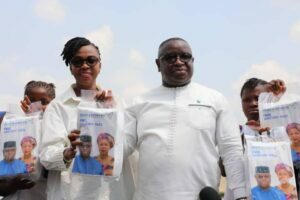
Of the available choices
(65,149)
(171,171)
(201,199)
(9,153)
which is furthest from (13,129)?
(201,199)

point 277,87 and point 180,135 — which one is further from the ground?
point 277,87

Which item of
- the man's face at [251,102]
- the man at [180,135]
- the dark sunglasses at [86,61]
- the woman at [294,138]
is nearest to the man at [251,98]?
the man's face at [251,102]

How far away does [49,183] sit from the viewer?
3.71 meters

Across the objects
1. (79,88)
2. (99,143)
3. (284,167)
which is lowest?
(284,167)

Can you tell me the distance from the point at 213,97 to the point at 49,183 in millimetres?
1643

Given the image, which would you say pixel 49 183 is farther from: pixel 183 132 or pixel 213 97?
pixel 213 97

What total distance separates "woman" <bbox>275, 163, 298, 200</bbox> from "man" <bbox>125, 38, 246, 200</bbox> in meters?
A: 0.31

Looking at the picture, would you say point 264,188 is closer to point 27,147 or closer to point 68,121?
point 68,121

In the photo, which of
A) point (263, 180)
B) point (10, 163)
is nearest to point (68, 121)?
point (10, 163)

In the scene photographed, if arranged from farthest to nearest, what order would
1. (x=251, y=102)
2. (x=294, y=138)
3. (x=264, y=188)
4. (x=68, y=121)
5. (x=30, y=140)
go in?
(x=251, y=102)
(x=68, y=121)
(x=30, y=140)
(x=294, y=138)
(x=264, y=188)

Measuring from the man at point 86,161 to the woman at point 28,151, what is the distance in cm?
42

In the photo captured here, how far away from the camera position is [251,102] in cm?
419

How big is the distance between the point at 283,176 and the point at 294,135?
1.23 feet

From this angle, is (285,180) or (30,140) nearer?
(285,180)
